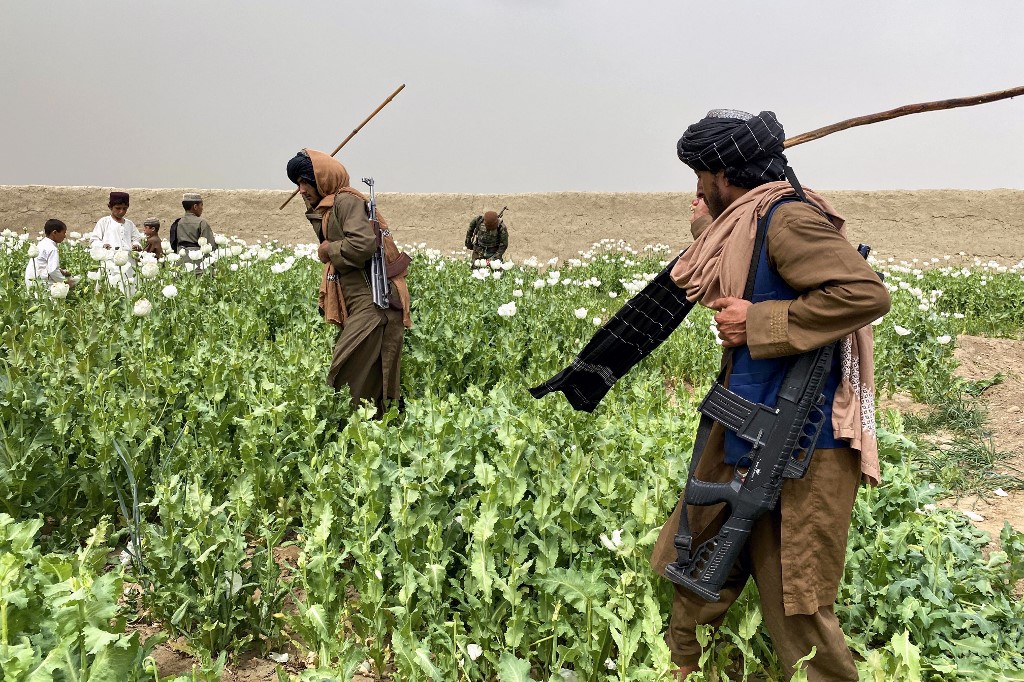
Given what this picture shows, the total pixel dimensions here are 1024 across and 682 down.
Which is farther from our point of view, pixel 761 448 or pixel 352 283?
pixel 352 283

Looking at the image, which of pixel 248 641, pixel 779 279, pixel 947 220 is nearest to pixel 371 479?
pixel 248 641

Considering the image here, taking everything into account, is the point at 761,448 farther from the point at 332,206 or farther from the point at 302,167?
the point at 302,167

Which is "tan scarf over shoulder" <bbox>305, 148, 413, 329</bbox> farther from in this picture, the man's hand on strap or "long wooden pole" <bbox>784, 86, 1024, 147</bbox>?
the man's hand on strap

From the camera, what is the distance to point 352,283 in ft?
16.4

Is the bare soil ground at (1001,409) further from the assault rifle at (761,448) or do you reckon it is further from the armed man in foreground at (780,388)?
the assault rifle at (761,448)

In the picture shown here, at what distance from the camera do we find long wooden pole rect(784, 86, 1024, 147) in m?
2.08

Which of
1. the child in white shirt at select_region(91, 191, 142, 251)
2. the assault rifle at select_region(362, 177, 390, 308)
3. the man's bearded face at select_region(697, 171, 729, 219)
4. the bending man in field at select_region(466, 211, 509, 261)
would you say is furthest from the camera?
the bending man in field at select_region(466, 211, 509, 261)

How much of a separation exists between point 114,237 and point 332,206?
4824 mm

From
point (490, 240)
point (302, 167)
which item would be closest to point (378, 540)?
point (302, 167)

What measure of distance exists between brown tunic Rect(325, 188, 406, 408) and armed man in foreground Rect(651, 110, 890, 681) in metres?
2.88

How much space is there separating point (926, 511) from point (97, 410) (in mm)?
4194

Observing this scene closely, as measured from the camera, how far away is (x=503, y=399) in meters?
4.45

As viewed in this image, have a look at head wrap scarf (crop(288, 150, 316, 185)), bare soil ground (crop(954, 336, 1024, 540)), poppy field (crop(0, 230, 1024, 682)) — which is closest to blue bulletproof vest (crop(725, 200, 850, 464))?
poppy field (crop(0, 230, 1024, 682))

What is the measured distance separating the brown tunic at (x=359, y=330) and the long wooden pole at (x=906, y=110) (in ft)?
9.29
